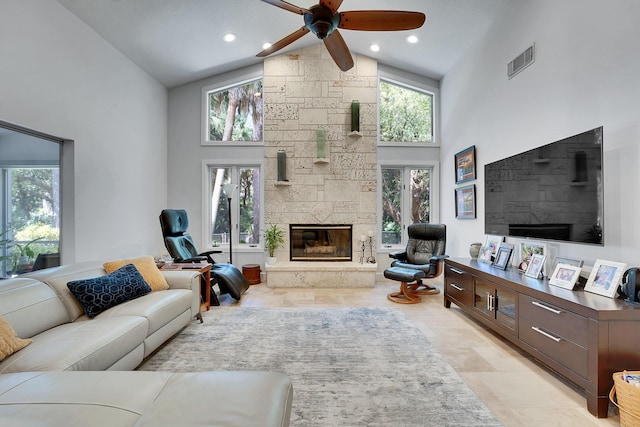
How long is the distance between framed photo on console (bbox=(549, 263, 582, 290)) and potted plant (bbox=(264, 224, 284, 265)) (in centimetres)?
361

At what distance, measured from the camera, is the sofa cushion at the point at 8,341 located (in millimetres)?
1537

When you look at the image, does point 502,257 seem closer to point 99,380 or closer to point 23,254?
point 99,380

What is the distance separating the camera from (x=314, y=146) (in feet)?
16.7

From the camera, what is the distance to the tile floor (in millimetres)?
1719

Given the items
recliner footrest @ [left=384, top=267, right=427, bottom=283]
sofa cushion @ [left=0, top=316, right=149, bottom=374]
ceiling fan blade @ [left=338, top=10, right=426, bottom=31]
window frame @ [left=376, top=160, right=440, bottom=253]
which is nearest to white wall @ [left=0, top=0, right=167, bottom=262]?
sofa cushion @ [left=0, top=316, right=149, bottom=374]

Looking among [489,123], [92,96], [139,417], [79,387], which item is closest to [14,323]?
[79,387]

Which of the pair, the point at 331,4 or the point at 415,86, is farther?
the point at 415,86

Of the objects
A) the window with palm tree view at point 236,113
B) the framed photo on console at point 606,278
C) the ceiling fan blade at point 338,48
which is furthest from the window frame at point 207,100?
the framed photo on console at point 606,278

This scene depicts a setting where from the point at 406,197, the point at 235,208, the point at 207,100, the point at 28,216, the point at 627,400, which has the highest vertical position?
the point at 207,100

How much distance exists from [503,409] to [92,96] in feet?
15.5

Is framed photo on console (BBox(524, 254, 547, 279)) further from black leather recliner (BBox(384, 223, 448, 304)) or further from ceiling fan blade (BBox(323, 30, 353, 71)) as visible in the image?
ceiling fan blade (BBox(323, 30, 353, 71))

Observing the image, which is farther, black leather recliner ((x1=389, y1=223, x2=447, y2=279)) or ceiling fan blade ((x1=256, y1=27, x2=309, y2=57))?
black leather recliner ((x1=389, y1=223, x2=447, y2=279))

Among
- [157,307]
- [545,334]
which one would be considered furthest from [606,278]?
[157,307]

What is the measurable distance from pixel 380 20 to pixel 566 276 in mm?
2426
